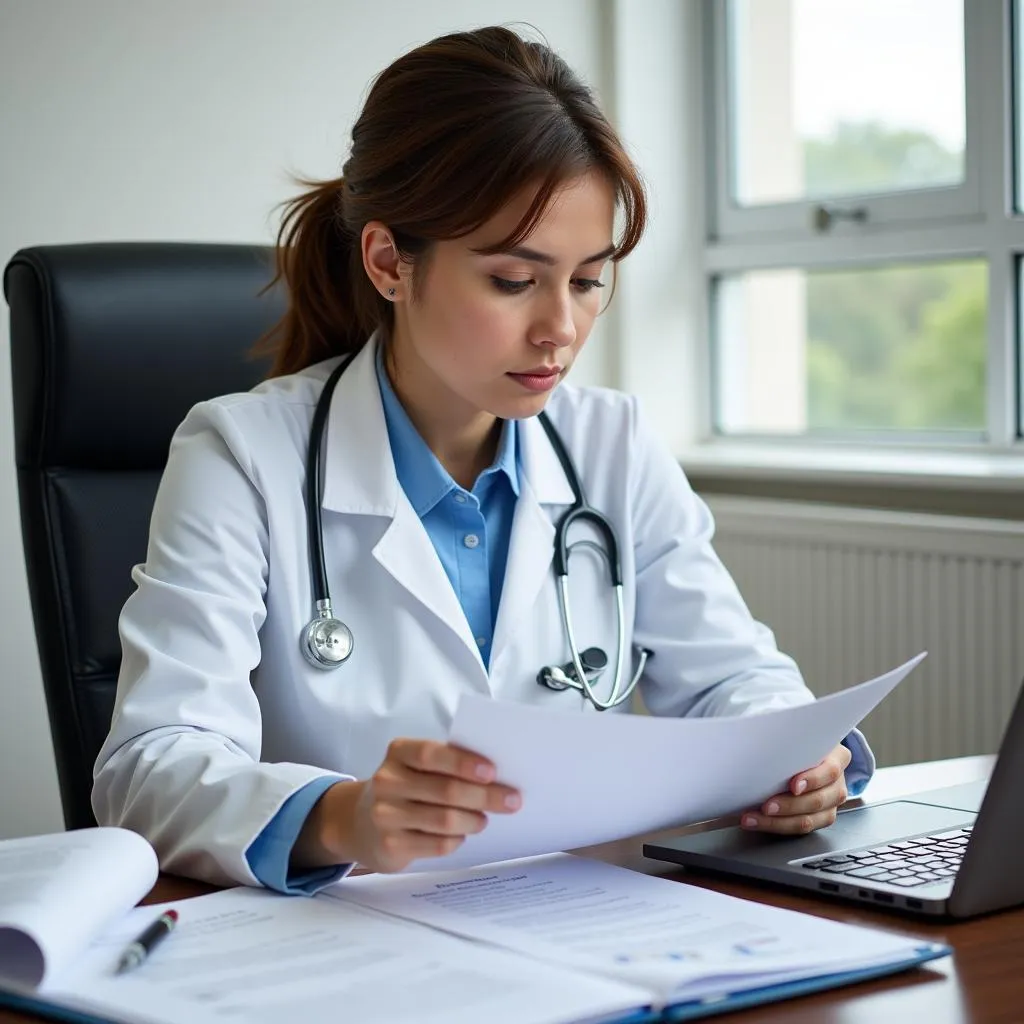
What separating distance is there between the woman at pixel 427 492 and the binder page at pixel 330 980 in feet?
0.88

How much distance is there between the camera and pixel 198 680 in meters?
1.18

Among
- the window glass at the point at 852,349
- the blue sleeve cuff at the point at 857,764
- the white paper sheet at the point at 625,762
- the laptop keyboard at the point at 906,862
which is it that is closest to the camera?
the white paper sheet at the point at 625,762

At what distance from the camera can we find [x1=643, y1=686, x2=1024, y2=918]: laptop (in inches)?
34.1

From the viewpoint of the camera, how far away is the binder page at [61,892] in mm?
787

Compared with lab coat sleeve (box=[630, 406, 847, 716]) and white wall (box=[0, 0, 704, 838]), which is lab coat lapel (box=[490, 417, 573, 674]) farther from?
white wall (box=[0, 0, 704, 838])

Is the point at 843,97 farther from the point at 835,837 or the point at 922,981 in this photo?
the point at 922,981

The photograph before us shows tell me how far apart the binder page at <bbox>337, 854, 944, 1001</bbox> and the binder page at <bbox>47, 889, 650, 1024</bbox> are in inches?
1.0

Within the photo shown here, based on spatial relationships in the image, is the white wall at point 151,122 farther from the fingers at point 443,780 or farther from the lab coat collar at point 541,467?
the fingers at point 443,780

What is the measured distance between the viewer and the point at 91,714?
59.7 inches

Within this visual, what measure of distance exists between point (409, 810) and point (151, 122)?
1.82 m

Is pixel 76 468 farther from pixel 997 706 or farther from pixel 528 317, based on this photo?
pixel 997 706

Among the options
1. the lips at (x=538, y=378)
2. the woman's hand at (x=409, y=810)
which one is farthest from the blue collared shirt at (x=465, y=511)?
the woman's hand at (x=409, y=810)

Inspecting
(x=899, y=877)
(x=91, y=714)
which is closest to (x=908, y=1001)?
(x=899, y=877)

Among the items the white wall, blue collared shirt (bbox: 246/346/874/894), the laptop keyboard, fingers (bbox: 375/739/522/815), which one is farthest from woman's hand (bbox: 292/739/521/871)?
the white wall
